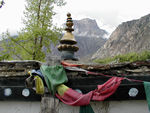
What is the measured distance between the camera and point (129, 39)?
62438 millimetres

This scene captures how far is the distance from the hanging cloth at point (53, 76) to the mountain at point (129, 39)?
49.2 meters

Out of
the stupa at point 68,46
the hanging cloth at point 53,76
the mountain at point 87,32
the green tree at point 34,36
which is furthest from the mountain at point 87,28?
the hanging cloth at point 53,76

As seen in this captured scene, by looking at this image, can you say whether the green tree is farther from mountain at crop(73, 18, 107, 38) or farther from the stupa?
mountain at crop(73, 18, 107, 38)

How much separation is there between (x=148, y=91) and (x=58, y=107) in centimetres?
173

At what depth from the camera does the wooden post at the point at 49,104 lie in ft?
10.1

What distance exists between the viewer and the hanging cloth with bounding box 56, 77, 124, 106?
9.30 ft

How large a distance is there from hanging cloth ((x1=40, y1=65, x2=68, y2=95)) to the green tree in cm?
921

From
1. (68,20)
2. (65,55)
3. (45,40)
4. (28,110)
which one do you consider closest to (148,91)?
(28,110)

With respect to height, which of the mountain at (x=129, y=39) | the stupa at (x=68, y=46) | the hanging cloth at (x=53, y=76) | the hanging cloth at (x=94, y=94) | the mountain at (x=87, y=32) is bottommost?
the hanging cloth at (x=94, y=94)

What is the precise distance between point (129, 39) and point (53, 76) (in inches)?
2505

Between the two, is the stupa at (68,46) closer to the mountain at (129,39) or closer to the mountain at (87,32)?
the mountain at (129,39)

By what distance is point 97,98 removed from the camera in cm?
291

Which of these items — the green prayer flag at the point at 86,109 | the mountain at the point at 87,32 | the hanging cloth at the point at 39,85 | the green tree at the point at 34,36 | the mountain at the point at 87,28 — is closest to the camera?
the green prayer flag at the point at 86,109

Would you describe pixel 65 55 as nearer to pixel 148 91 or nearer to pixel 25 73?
pixel 25 73
